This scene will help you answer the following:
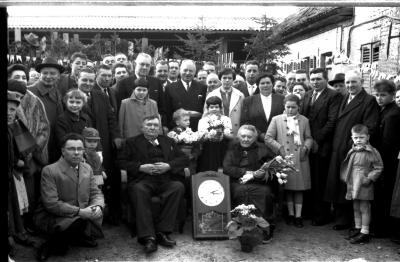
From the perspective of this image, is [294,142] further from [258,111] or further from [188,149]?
[188,149]

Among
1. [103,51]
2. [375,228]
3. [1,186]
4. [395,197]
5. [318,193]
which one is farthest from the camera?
[103,51]

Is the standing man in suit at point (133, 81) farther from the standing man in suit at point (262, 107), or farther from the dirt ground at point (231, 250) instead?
the dirt ground at point (231, 250)

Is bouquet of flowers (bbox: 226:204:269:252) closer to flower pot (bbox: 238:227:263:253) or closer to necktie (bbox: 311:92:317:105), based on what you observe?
flower pot (bbox: 238:227:263:253)

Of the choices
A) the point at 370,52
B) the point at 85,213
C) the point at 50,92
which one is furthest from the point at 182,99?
the point at 370,52

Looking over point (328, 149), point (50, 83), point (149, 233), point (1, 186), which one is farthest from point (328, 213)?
point (1, 186)

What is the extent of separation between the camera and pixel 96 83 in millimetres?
5902

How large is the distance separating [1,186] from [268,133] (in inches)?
166

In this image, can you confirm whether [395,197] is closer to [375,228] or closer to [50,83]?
[375,228]

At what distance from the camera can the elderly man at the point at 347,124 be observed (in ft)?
18.2

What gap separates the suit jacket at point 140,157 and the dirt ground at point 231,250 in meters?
0.72

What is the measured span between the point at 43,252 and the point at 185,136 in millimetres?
2071

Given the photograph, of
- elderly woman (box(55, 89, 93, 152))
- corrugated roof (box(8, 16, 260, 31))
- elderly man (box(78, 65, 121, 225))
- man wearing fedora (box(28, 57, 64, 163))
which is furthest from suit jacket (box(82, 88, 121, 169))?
corrugated roof (box(8, 16, 260, 31))

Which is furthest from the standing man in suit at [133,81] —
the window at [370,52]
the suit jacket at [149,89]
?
the window at [370,52]

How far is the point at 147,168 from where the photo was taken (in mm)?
5492
